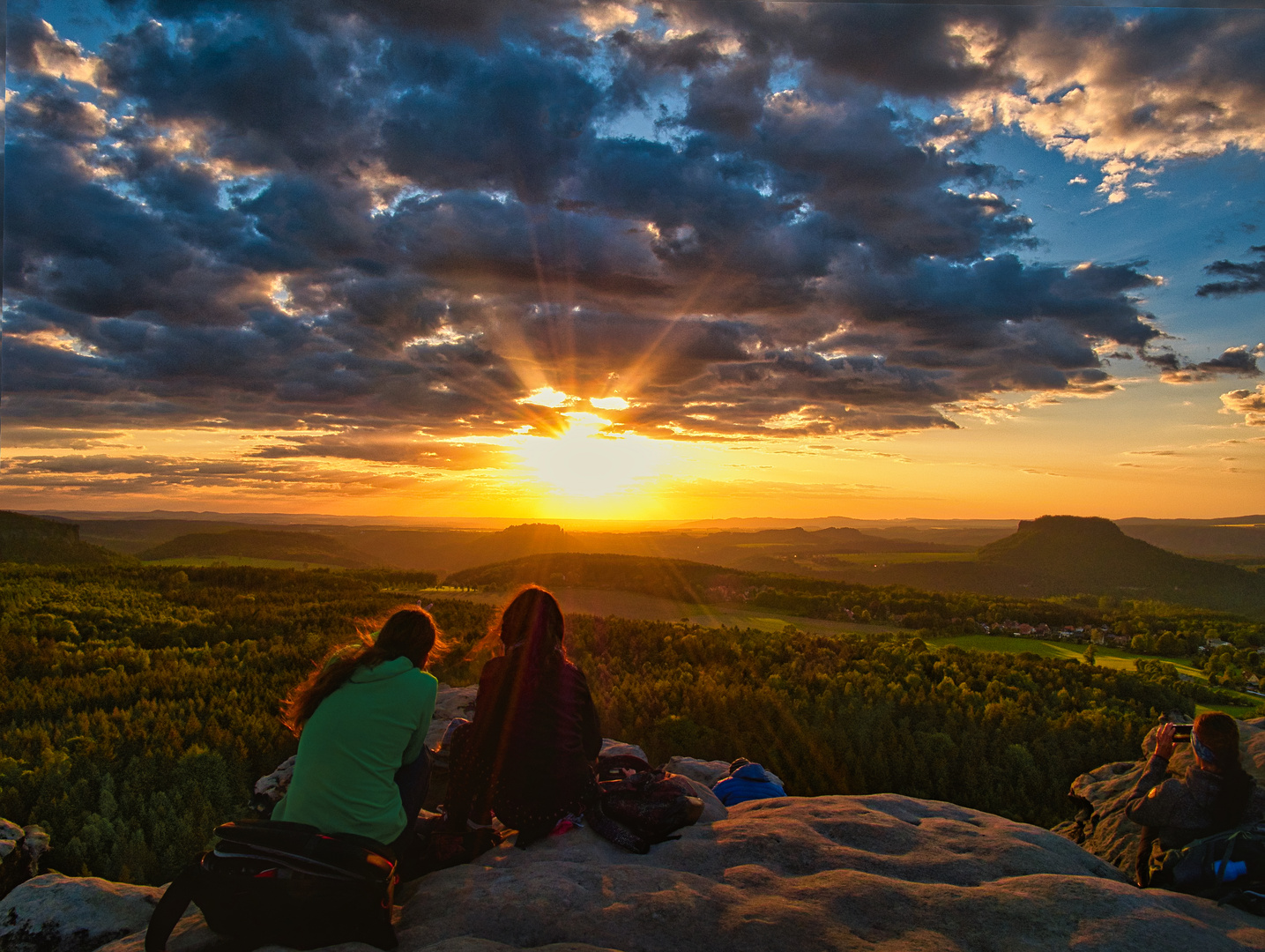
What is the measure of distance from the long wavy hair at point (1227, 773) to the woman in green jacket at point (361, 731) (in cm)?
634

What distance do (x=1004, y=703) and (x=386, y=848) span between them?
914 cm

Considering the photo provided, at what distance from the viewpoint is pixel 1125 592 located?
38.6 meters

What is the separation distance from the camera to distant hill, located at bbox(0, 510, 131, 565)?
29328 mm

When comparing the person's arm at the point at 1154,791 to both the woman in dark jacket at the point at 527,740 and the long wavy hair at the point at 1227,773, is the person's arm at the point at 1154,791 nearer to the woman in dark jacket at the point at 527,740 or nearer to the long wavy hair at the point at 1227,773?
the long wavy hair at the point at 1227,773

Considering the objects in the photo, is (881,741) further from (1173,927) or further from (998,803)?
(1173,927)

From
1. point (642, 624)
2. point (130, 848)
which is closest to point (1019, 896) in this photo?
point (130, 848)

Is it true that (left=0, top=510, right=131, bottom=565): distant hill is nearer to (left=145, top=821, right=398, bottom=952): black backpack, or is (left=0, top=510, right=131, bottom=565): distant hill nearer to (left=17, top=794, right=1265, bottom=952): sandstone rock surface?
(left=145, top=821, right=398, bottom=952): black backpack

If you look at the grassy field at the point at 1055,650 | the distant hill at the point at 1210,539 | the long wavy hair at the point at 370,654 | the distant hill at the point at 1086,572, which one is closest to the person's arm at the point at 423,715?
the long wavy hair at the point at 370,654

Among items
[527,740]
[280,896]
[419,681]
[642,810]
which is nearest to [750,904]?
[642,810]

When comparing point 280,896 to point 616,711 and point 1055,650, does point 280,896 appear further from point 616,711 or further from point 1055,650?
point 1055,650

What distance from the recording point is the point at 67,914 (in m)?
4.50

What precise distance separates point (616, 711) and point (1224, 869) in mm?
6854

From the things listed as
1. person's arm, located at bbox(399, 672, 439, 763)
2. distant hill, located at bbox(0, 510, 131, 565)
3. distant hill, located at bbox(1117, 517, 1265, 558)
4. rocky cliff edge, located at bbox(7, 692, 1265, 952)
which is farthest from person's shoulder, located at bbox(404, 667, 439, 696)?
distant hill, located at bbox(1117, 517, 1265, 558)

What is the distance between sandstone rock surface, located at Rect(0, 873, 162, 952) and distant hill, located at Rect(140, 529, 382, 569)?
39530mm
